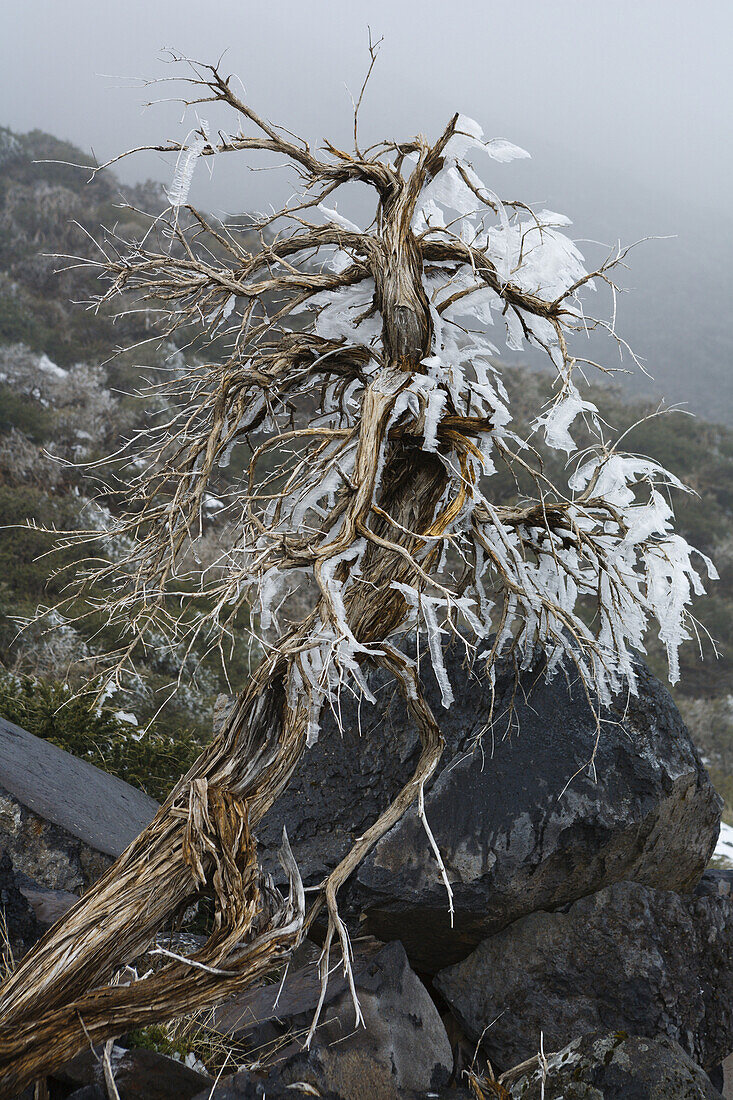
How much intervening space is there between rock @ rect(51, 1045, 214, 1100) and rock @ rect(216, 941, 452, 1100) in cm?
27

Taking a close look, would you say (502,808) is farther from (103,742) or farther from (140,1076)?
(103,742)

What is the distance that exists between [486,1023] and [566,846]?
0.87m

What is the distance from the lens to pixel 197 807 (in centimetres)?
241

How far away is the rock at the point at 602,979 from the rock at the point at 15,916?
189 centimetres

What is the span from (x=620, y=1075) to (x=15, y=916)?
246 cm

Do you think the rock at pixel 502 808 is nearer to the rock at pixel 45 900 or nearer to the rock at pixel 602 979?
the rock at pixel 602 979

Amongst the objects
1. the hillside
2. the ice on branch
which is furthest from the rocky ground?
the hillside

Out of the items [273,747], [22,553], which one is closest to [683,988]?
[273,747]

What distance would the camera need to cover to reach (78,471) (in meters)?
12.9

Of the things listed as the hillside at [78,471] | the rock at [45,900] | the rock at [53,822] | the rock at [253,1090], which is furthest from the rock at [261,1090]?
the rock at [53,822]

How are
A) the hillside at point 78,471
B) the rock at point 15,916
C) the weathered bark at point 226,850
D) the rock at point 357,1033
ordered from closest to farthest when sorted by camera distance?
the weathered bark at point 226,850
the rock at point 357,1033
the rock at point 15,916
the hillside at point 78,471

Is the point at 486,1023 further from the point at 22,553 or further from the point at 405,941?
the point at 22,553

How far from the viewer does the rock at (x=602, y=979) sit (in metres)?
3.25

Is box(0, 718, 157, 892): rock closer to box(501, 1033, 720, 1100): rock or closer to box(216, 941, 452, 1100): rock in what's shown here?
box(216, 941, 452, 1100): rock
